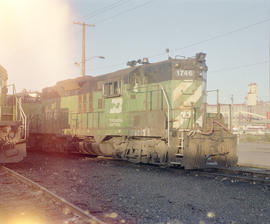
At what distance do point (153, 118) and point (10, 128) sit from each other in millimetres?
4528

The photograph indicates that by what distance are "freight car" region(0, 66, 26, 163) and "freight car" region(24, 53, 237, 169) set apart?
9.65 feet

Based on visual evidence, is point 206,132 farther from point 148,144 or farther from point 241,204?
point 241,204

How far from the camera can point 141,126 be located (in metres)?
10.2

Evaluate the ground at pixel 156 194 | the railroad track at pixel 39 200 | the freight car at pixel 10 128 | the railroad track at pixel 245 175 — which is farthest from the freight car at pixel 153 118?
the railroad track at pixel 39 200

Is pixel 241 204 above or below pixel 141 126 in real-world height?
below

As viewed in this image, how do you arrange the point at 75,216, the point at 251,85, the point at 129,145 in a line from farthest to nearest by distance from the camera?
1. the point at 251,85
2. the point at 129,145
3. the point at 75,216

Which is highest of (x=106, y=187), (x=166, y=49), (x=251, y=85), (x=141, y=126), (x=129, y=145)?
(x=251, y=85)

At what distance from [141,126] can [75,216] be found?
18.7ft

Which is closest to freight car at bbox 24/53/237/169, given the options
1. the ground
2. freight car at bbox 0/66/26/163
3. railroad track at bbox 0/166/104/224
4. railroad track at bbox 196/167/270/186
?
railroad track at bbox 196/167/270/186

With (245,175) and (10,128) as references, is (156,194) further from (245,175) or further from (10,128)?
(10,128)

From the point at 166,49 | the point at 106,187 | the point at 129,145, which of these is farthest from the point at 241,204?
the point at 166,49

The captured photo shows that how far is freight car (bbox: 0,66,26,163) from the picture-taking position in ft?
31.1

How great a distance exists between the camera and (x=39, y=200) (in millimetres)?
5750

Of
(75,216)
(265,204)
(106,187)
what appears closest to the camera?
(75,216)
